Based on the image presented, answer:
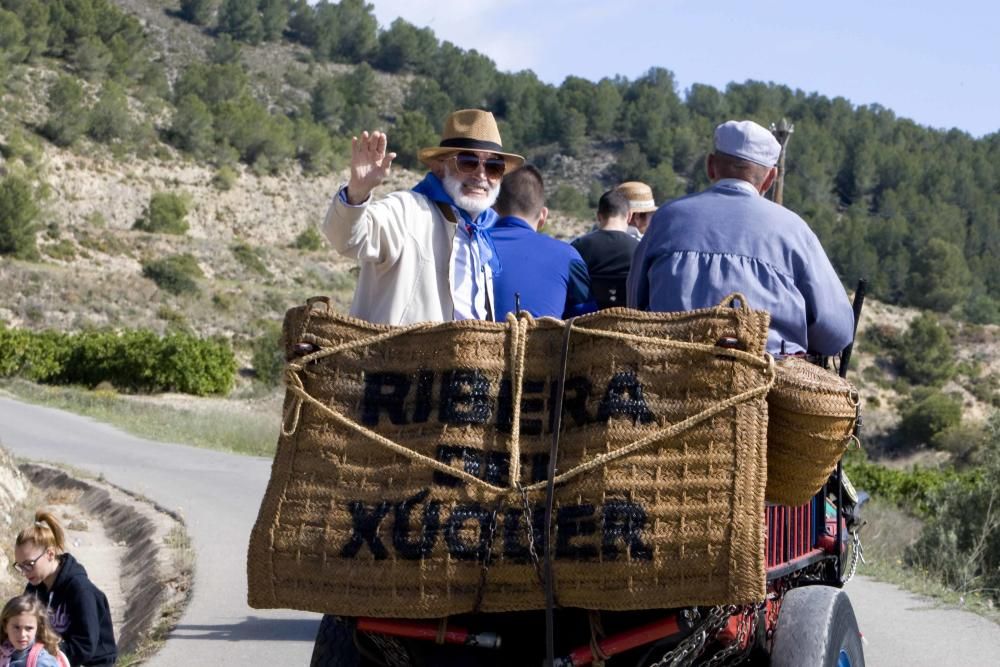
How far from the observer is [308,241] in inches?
3285

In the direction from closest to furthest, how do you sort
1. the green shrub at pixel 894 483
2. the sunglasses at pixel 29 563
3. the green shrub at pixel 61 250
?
the sunglasses at pixel 29 563
the green shrub at pixel 894 483
the green shrub at pixel 61 250

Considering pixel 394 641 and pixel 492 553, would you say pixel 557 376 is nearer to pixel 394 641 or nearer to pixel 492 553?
pixel 492 553

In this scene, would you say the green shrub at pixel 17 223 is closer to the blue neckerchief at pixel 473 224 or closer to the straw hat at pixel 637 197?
the straw hat at pixel 637 197

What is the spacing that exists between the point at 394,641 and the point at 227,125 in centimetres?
8806

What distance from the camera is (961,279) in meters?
96.2

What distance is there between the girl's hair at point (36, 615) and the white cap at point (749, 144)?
367 centimetres

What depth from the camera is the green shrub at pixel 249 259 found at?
7212 cm

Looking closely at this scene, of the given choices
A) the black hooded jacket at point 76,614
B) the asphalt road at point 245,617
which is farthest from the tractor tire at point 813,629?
the black hooded jacket at point 76,614

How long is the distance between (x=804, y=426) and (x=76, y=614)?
4304 mm

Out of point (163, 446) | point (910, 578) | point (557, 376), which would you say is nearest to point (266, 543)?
point (557, 376)

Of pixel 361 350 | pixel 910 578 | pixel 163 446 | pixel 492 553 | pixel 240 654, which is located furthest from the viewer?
pixel 163 446

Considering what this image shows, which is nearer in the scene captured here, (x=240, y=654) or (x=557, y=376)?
(x=557, y=376)

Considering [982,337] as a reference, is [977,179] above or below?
above

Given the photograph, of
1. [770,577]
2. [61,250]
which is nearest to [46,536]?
[770,577]
